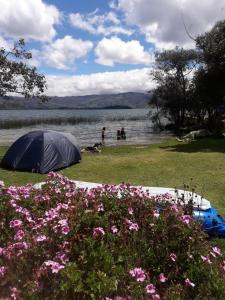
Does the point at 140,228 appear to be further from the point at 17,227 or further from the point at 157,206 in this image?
the point at 17,227

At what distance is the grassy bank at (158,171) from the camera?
16.2 meters

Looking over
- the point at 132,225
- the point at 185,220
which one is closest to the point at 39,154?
the point at 132,225

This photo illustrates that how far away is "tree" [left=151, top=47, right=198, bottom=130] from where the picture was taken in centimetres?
5834

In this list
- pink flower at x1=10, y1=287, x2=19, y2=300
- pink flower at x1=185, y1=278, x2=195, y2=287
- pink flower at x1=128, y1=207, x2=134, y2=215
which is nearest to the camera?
pink flower at x1=10, y1=287, x2=19, y2=300

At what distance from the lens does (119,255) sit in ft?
15.8

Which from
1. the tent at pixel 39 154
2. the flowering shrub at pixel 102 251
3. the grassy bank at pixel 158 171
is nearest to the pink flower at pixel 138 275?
the flowering shrub at pixel 102 251

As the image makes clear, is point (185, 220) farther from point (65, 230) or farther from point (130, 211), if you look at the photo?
point (65, 230)

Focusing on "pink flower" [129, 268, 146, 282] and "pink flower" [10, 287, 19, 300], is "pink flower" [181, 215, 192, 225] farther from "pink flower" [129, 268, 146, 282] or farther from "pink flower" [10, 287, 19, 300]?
"pink flower" [10, 287, 19, 300]

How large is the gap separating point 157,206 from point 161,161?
1553 centimetres

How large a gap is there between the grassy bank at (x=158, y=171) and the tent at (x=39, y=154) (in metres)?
0.52

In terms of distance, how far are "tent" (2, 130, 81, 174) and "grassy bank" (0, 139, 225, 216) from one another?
0.52 m

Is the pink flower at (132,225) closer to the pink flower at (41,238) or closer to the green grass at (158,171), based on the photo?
the pink flower at (41,238)

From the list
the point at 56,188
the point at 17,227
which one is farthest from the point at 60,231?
the point at 56,188

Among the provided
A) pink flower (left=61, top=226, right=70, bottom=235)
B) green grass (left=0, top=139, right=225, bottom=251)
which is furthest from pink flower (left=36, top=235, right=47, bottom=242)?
green grass (left=0, top=139, right=225, bottom=251)
